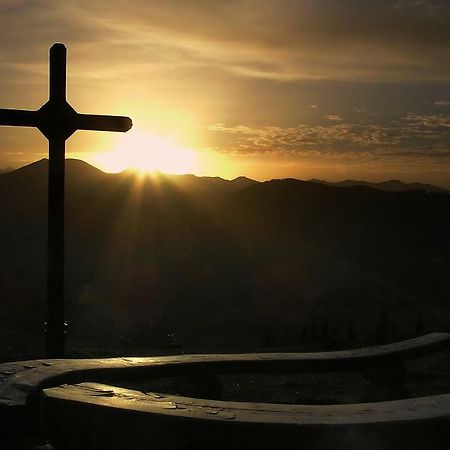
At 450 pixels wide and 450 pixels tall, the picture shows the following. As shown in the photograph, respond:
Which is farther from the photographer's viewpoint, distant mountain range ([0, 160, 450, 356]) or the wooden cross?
distant mountain range ([0, 160, 450, 356])

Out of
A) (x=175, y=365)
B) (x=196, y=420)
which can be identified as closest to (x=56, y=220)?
(x=175, y=365)

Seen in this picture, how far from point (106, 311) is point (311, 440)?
27.6 meters

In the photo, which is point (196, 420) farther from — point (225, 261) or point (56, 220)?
point (225, 261)

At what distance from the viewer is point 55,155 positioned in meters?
5.86

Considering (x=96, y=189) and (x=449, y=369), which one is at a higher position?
(x=96, y=189)

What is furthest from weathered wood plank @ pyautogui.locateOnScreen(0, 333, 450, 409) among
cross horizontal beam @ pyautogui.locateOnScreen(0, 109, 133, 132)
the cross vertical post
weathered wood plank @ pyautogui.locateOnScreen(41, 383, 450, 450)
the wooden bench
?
cross horizontal beam @ pyautogui.locateOnScreen(0, 109, 133, 132)

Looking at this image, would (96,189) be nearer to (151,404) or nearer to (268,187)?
(268,187)

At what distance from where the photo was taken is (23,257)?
42.9m

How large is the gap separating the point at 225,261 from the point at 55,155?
125ft

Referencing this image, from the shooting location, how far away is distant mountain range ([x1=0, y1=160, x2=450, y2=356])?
88.2 ft

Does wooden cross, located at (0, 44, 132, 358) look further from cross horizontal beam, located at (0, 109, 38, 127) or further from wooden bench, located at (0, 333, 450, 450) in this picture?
wooden bench, located at (0, 333, 450, 450)

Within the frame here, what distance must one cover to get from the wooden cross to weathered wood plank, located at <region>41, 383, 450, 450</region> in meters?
2.74

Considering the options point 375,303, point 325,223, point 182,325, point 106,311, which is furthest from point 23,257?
point 325,223

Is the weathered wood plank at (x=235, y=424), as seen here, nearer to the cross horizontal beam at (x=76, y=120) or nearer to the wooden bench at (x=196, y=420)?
the wooden bench at (x=196, y=420)
